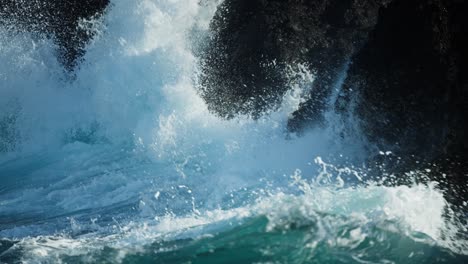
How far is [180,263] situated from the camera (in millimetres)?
3660

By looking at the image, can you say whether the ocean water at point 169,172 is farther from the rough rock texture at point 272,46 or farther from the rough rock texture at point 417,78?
the rough rock texture at point 417,78

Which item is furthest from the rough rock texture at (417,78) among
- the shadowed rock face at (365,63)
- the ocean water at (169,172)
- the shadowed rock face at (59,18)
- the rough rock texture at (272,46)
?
the shadowed rock face at (59,18)

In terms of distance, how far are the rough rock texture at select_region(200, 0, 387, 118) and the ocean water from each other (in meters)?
0.20

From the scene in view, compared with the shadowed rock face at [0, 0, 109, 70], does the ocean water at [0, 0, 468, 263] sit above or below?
below

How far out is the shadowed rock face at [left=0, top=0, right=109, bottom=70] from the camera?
27.5 ft

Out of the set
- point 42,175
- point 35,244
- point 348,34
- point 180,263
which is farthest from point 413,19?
point 42,175

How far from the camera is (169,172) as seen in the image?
6.22 m

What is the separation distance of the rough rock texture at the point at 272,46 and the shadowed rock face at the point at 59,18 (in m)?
2.45

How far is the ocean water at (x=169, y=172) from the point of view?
396 cm

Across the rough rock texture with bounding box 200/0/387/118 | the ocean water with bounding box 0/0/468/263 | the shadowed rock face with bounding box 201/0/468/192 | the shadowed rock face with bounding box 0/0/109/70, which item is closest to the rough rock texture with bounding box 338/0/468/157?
the shadowed rock face with bounding box 201/0/468/192

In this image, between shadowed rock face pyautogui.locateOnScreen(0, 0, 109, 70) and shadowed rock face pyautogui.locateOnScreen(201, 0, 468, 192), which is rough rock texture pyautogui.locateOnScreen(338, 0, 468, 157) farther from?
shadowed rock face pyautogui.locateOnScreen(0, 0, 109, 70)

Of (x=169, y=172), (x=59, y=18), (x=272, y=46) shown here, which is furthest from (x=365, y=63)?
(x=59, y=18)

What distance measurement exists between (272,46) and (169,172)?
2.55 metres

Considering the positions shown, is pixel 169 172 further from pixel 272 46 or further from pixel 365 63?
pixel 365 63
